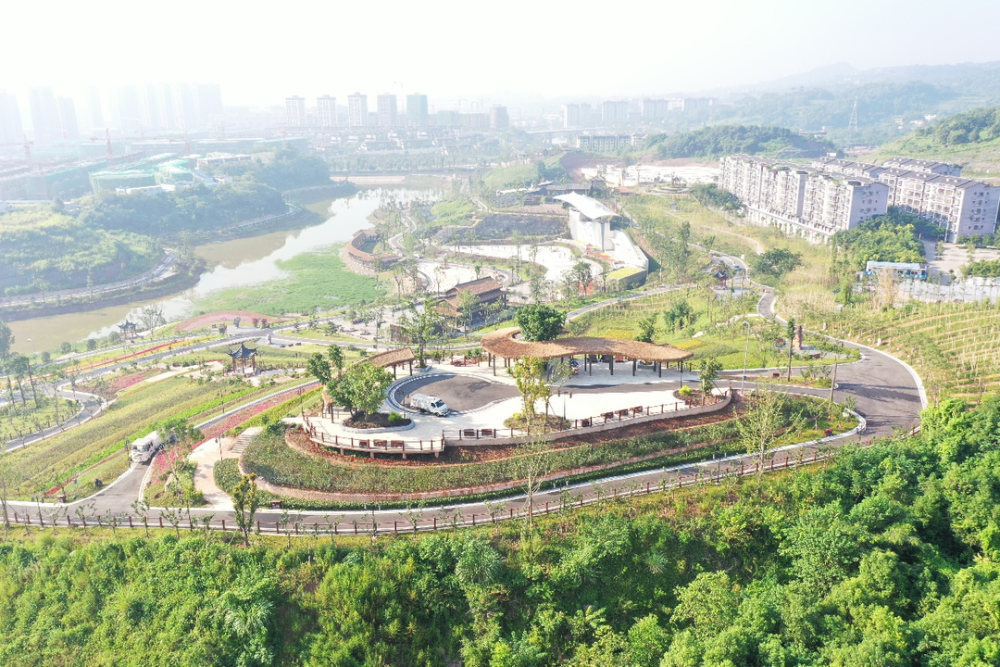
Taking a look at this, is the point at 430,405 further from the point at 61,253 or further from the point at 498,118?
the point at 498,118

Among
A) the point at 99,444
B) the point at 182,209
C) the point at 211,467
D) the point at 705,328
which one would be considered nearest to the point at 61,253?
the point at 182,209

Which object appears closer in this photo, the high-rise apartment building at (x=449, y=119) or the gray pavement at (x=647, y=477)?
the gray pavement at (x=647, y=477)

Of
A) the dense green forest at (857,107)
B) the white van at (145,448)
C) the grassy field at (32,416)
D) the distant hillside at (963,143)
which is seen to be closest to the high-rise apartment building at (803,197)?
the distant hillside at (963,143)

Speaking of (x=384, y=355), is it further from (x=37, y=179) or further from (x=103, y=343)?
(x=37, y=179)

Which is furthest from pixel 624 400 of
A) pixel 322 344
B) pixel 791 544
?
pixel 322 344

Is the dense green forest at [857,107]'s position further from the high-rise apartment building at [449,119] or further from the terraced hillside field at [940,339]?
the terraced hillside field at [940,339]
